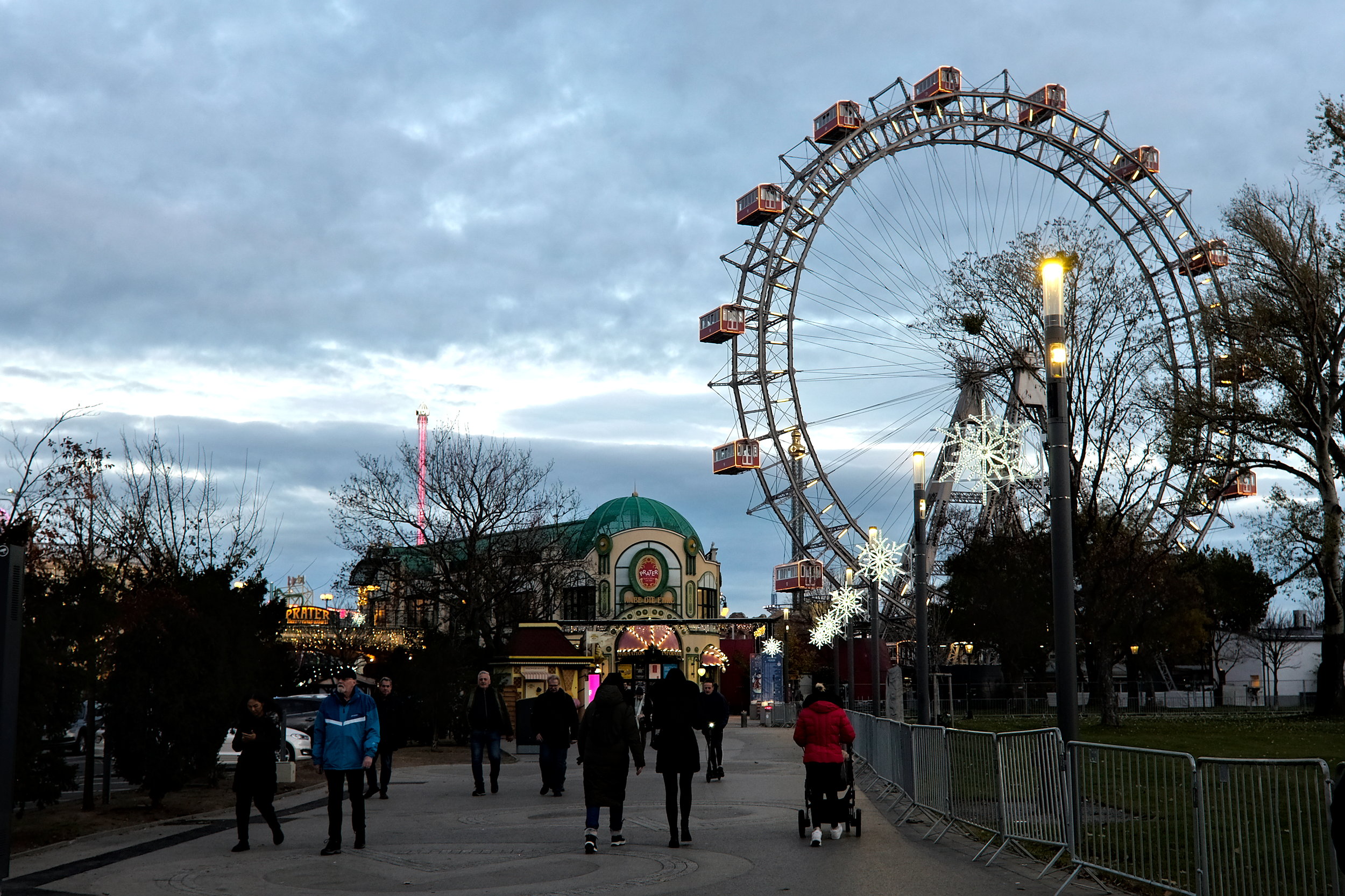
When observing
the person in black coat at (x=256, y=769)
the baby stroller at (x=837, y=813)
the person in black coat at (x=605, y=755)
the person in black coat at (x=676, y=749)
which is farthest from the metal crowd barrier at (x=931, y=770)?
the person in black coat at (x=256, y=769)

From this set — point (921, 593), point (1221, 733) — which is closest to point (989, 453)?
point (921, 593)

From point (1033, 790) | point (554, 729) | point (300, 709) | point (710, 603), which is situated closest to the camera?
point (1033, 790)

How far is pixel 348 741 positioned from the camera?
41.6 ft

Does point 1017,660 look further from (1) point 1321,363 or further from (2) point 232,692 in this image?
(2) point 232,692

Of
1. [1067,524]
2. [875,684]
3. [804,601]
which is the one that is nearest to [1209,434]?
[875,684]

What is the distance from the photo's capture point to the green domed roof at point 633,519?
85.9 metres

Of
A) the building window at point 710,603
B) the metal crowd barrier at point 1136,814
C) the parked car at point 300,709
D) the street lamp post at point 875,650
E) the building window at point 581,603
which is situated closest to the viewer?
the metal crowd barrier at point 1136,814

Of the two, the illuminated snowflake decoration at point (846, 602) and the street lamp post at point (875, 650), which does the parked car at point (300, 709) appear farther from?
the illuminated snowflake decoration at point (846, 602)

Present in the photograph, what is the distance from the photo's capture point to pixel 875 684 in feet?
105

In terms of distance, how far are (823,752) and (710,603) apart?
241 feet

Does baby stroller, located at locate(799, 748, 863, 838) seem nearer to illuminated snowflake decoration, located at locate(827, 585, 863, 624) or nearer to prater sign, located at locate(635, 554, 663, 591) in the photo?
illuminated snowflake decoration, located at locate(827, 585, 863, 624)

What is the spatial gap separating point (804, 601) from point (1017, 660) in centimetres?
2338

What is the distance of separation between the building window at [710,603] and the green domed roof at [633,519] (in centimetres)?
278

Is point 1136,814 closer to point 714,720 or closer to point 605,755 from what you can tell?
point 605,755
